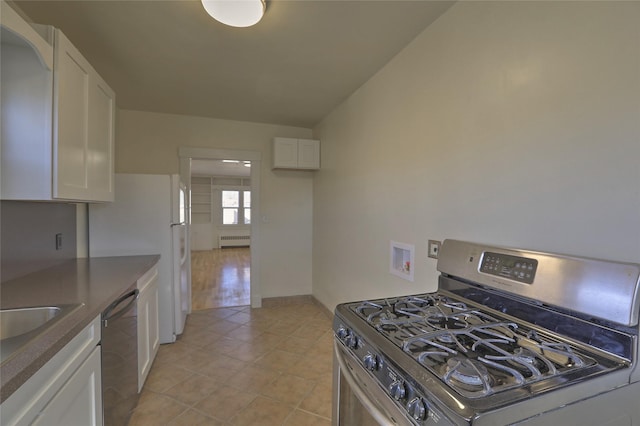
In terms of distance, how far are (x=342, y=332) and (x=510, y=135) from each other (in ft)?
3.69

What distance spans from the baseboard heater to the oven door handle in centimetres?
864

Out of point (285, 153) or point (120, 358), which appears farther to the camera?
point (285, 153)

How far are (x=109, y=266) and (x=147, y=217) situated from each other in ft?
2.06

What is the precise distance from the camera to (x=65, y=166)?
4.84 ft

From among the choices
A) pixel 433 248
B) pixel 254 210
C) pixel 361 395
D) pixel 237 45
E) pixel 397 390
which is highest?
pixel 237 45

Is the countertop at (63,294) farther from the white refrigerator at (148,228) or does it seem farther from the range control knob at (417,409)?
the range control knob at (417,409)

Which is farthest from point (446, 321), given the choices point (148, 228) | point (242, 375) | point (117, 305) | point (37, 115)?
point (148, 228)

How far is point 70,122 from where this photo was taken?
1526 millimetres

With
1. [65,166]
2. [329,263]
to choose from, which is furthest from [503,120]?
[329,263]

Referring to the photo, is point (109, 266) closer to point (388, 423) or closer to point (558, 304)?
point (388, 423)

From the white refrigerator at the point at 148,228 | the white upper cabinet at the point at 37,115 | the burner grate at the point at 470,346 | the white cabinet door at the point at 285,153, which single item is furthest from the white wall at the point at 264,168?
the burner grate at the point at 470,346

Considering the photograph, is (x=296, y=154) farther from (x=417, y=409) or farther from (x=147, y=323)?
(x=417, y=409)

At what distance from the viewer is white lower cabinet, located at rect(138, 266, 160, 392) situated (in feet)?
6.39

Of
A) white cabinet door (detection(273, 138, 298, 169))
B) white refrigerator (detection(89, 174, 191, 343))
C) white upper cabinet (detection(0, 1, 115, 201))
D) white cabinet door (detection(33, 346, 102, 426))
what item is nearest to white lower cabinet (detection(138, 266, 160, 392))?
white refrigerator (detection(89, 174, 191, 343))
